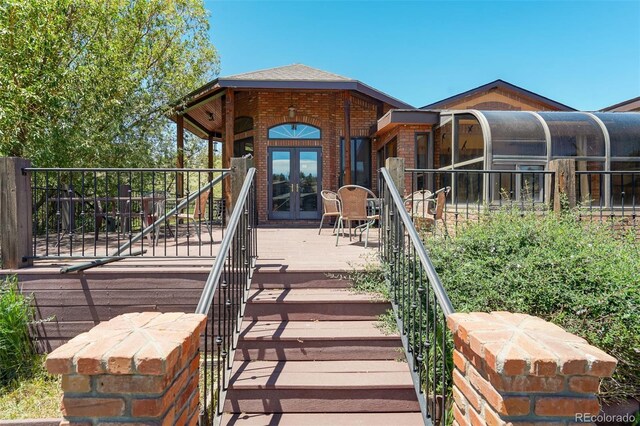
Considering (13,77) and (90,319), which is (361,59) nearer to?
(13,77)

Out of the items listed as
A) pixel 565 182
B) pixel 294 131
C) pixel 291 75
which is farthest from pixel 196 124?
pixel 565 182

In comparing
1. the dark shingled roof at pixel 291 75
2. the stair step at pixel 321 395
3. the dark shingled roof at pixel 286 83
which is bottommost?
the stair step at pixel 321 395

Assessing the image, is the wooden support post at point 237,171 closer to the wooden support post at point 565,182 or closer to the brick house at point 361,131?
the wooden support post at point 565,182

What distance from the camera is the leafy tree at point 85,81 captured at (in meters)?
7.31

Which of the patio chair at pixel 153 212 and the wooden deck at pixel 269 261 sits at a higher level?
the patio chair at pixel 153 212

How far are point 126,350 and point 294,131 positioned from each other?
9634 mm

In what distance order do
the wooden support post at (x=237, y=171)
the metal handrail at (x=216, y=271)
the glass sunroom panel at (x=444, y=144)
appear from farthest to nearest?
the glass sunroom panel at (x=444, y=144)
the wooden support post at (x=237, y=171)
the metal handrail at (x=216, y=271)

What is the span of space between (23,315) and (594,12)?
73.2ft

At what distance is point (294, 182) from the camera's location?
10.6m

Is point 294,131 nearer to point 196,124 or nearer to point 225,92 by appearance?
point 225,92

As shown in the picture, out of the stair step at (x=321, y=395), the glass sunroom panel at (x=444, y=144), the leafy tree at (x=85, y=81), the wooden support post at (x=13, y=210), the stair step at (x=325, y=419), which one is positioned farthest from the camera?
the glass sunroom panel at (x=444, y=144)

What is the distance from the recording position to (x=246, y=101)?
10.9 meters

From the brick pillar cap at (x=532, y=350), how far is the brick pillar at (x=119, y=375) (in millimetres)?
1190

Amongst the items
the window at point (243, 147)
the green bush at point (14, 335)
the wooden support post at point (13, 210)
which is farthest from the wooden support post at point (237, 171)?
the window at point (243, 147)
